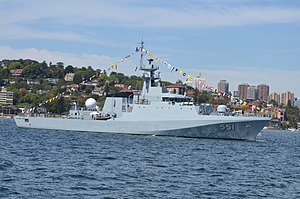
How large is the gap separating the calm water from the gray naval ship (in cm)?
612

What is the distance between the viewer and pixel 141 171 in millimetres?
27078

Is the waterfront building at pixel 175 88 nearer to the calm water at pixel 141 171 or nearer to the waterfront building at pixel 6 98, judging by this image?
the calm water at pixel 141 171

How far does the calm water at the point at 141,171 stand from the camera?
71.9 feet

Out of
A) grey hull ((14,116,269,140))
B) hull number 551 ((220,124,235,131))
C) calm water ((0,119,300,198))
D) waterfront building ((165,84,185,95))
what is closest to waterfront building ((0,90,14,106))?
waterfront building ((165,84,185,95))

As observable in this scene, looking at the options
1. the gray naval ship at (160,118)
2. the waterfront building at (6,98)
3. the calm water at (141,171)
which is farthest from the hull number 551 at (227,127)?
the waterfront building at (6,98)

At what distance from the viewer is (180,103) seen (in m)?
49.3

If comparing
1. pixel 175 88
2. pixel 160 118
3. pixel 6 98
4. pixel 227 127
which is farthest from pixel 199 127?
pixel 6 98

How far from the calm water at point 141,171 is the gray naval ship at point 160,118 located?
6.12m

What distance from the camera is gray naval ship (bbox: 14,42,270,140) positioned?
48.2m

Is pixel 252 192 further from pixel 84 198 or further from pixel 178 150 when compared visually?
pixel 178 150

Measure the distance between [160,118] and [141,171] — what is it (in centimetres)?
2287

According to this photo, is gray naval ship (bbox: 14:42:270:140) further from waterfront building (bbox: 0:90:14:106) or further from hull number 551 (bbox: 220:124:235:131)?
waterfront building (bbox: 0:90:14:106)

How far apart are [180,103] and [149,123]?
3.39 meters

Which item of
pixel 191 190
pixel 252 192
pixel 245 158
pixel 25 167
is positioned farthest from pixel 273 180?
pixel 25 167
